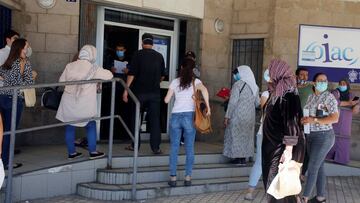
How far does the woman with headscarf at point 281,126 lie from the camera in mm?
4473

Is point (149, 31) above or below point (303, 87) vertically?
above

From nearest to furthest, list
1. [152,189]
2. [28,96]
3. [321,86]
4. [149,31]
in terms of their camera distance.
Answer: [28,96], [321,86], [152,189], [149,31]

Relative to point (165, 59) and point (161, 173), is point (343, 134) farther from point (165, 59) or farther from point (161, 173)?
point (161, 173)

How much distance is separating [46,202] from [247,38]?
5925 mm

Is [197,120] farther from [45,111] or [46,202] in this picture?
[45,111]

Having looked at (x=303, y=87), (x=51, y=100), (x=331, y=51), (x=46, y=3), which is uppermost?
(x=46, y=3)

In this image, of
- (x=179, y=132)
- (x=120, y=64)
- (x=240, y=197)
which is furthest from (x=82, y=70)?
(x=240, y=197)

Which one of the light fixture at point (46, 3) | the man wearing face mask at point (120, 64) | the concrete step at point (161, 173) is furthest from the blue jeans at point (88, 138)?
the light fixture at point (46, 3)

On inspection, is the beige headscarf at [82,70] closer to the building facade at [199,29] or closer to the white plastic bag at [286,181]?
the building facade at [199,29]

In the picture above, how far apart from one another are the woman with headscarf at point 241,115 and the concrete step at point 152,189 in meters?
0.59

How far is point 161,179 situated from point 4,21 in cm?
353

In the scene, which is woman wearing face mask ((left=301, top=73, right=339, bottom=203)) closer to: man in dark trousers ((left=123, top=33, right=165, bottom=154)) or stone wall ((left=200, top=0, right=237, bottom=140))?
man in dark trousers ((left=123, top=33, right=165, bottom=154))

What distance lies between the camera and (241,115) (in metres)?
7.33

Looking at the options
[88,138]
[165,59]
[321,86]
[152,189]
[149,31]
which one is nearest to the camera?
[321,86]
